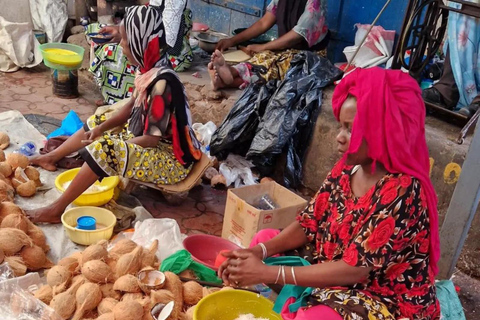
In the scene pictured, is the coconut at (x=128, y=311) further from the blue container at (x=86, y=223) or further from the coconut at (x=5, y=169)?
the coconut at (x=5, y=169)

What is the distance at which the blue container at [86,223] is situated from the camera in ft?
9.87

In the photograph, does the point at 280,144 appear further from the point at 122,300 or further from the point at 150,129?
the point at 122,300

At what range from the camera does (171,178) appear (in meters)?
3.51

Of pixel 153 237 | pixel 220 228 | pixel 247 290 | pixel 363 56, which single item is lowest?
pixel 220 228

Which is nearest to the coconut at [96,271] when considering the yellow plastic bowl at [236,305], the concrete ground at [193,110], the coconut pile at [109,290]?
the coconut pile at [109,290]

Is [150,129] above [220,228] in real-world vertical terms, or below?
above

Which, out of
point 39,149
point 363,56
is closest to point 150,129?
point 39,149

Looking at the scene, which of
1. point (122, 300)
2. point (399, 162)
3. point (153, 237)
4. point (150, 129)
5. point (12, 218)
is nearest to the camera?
point (399, 162)

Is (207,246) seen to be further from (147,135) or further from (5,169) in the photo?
(5,169)

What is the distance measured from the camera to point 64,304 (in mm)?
2229

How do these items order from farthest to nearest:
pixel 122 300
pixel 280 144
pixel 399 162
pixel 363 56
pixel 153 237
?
pixel 363 56 < pixel 280 144 < pixel 153 237 < pixel 122 300 < pixel 399 162

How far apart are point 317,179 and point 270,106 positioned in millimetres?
690

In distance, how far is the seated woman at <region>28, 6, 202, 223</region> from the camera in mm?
3178

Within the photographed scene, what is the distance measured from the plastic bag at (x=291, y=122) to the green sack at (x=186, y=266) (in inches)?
62.1
